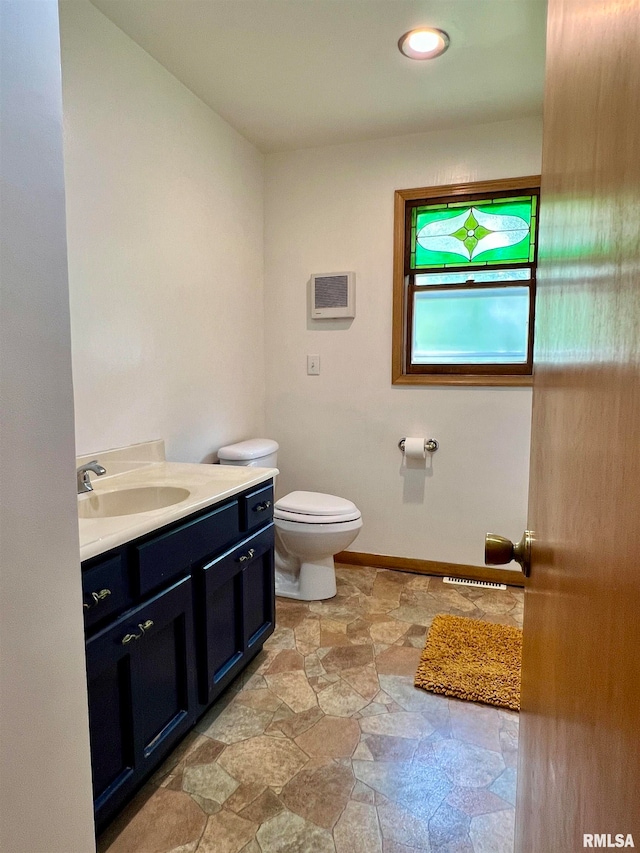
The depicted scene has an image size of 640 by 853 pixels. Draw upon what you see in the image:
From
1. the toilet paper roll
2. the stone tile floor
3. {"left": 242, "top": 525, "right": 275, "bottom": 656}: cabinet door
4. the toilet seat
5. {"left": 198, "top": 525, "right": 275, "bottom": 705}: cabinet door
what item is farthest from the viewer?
the toilet paper roll

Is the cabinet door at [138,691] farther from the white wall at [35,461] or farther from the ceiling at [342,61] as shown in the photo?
the ceiling at [342,61]


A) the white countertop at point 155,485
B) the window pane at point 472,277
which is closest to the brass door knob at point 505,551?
the white countertop at point 155,485

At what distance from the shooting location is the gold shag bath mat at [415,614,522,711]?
1.81 m

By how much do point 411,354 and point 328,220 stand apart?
913mm

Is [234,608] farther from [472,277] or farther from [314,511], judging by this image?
[472,277]

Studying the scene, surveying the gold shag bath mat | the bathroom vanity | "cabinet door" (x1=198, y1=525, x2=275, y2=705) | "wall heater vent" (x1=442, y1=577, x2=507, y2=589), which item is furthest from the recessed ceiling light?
"wall heater vent" (x1=442, y1=577, x2=507, y2=589)

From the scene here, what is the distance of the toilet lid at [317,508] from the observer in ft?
7.91

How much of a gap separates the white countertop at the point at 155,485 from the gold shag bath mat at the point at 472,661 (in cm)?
99

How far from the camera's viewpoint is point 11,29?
661 mm

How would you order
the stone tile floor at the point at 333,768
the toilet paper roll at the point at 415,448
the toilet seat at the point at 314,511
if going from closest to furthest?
1. the stone tile floor at the point at 333,768
2. the toilet seat at the point at 314,511
3. the toilet paper roll at the point at 415,448

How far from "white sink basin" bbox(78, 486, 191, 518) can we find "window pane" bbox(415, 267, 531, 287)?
73.3 inches

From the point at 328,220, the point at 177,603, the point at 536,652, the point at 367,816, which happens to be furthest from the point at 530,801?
the point at 328,220

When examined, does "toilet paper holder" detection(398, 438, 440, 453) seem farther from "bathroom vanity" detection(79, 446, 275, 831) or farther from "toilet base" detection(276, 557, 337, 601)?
"bathroom vanity" detection(79, 446, 275, 831)

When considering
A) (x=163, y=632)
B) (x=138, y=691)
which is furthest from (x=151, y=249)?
(x=138, y=691)
